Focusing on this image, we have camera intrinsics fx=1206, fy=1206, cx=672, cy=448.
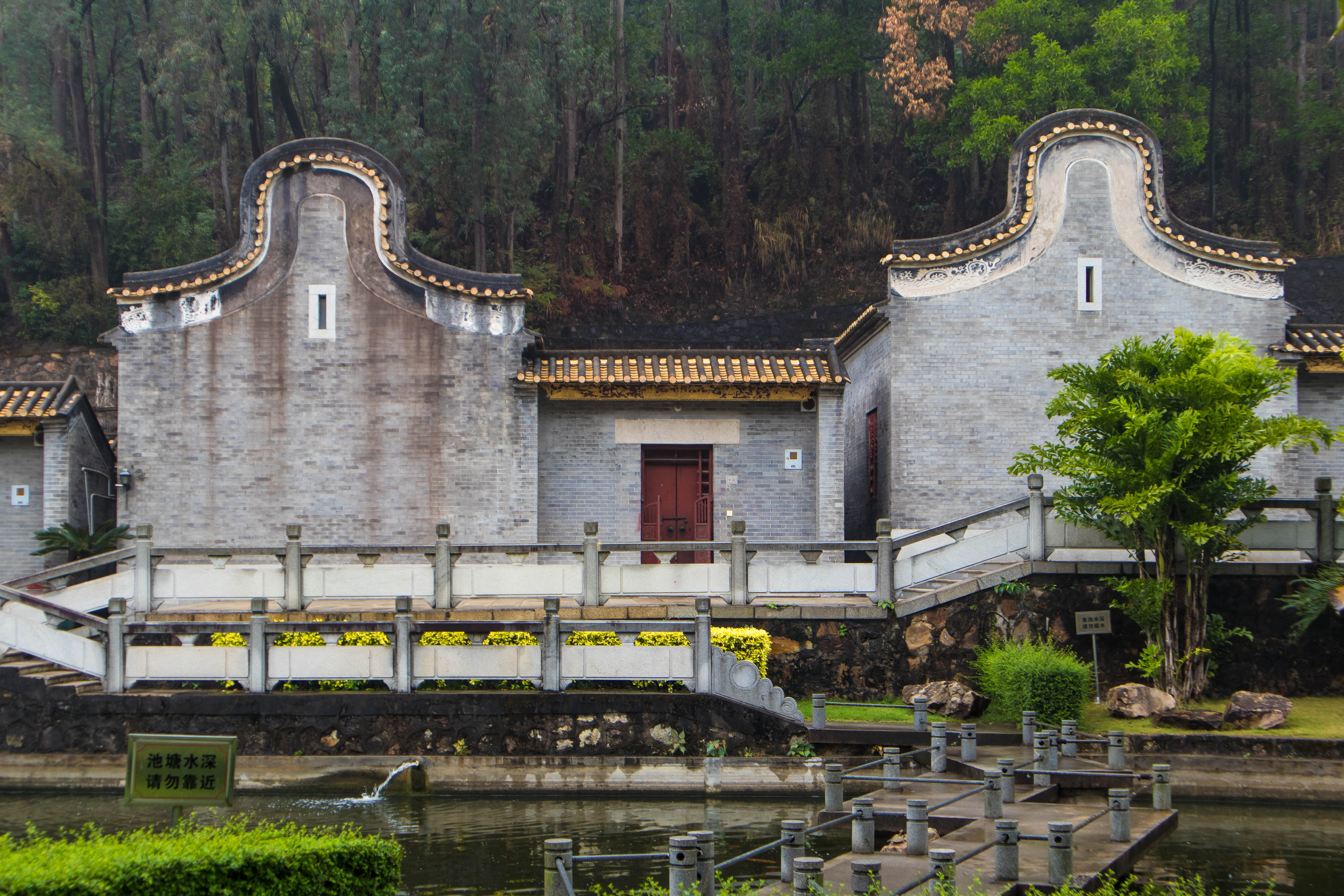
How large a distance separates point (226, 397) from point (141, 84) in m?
25.3

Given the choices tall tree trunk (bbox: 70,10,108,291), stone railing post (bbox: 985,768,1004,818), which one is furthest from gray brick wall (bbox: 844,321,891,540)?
tall tree trunk (bbox: 70,10,108,291)

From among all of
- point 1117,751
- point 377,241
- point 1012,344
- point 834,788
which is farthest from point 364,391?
point 1117,751

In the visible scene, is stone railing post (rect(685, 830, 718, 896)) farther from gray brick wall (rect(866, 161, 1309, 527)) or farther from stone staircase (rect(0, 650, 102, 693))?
gray brick wall (rect(866, 161, 1309, 527))

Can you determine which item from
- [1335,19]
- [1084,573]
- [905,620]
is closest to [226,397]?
[905,620]

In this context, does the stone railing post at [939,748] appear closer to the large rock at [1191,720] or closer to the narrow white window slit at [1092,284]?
the large rock at [1191,720]

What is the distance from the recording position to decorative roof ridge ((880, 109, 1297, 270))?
781 inches

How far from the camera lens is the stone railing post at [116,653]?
14227 mm

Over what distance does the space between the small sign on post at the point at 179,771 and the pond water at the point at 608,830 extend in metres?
2.06

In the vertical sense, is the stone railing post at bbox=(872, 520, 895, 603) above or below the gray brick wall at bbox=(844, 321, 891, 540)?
below

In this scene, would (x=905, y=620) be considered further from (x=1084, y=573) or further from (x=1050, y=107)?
(x=1050, y=107)

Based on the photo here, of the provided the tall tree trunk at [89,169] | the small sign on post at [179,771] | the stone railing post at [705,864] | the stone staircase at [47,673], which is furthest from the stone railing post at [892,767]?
the tall tree trunk at [89,169]

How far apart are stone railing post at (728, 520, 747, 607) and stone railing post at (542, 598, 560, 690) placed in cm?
271

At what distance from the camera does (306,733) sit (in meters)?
13.9

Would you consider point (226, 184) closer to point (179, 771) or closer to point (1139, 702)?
point (1139, 702)
